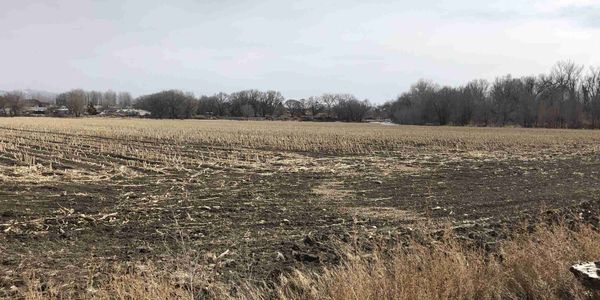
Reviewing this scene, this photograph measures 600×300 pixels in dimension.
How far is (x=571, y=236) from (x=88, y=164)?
17730 millimetres

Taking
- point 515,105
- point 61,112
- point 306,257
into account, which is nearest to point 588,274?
point 306,257

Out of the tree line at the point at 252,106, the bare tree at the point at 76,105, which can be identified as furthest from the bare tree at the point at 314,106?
the bare tree at the point at 76,105

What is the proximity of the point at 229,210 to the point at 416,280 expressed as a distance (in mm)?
6611

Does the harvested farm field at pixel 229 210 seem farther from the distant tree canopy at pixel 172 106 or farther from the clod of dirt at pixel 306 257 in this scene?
A: the distant tree canopy at pixel 172 106

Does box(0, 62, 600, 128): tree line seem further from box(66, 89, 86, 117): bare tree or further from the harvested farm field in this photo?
the harvested farm field

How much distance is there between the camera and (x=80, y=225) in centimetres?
932

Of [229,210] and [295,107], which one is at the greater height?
[295,107]

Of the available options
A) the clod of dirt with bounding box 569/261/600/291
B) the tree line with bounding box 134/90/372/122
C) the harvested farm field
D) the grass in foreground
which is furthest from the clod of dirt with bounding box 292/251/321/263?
the tree line with bounding box 134/90/372/122

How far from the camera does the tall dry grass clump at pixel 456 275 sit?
16.9ft

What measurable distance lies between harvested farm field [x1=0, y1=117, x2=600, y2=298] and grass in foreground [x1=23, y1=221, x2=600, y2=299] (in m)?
0.25

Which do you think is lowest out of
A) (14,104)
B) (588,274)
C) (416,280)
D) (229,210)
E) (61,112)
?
(229,210)

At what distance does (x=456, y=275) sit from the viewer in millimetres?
5508

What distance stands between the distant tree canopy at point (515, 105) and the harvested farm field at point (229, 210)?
92843 millimetres

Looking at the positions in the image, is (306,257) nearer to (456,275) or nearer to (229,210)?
(456,275)
